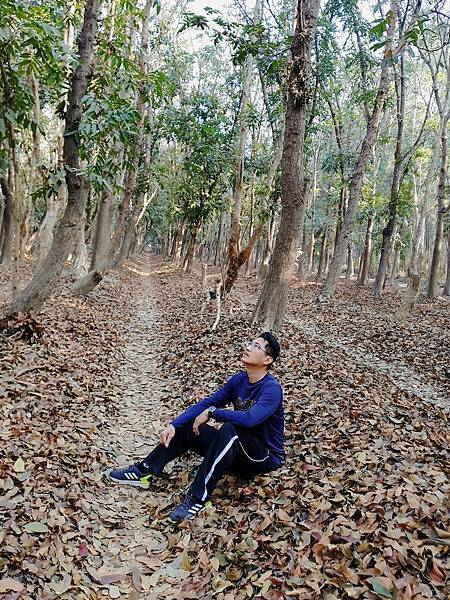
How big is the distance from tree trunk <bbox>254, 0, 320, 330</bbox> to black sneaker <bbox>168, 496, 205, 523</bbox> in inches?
212

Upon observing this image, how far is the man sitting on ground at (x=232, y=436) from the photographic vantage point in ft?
14.6

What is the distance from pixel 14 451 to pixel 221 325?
6.42m

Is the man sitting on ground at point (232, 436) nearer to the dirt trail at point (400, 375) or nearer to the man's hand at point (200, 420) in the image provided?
the man's hand at point (200, 420)

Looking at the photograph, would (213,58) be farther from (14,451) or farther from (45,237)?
(14,451)

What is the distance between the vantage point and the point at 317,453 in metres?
5.01

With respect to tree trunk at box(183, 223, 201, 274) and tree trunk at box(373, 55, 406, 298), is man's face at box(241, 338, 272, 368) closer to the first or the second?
→ tree trunk at box(373, 55, 406, 298)

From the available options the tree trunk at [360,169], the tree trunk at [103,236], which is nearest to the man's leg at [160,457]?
the tree trunk at [360,169]

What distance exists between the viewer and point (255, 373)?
4871 mm

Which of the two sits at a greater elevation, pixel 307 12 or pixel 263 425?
pixel 307 12

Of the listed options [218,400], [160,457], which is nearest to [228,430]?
[218,400]

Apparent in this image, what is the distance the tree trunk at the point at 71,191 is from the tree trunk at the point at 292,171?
3450 millimetres

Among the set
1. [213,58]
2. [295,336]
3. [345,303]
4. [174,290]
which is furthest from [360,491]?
[213,58]

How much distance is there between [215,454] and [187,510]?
0.54 meters

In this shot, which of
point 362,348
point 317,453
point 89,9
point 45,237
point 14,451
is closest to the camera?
point 14,451
